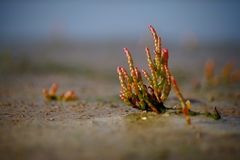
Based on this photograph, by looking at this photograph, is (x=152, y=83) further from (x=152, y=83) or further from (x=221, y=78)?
(x=221, y=78)

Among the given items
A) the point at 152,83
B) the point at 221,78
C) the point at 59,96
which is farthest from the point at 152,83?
the point at 221,78

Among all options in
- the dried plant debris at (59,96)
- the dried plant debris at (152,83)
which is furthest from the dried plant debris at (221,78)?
the dried plant debris at (152,83)

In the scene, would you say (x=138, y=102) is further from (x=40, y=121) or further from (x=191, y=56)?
(x=191, y=56)

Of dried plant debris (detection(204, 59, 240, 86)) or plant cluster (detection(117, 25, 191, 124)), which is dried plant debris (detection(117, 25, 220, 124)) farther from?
dried plant debris (detection(204, 59, 240, 86))

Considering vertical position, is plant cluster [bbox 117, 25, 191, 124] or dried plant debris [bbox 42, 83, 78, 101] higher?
plant cluster [bbox 117, 25, 191, 124]

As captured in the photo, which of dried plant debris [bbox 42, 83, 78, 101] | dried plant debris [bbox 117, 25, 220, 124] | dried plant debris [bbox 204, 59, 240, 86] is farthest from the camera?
dried plant debris [bbox 204, 59, 240, 86]

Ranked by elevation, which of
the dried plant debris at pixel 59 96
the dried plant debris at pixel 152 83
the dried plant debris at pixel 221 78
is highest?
the dried plant debris at pixel 152 83

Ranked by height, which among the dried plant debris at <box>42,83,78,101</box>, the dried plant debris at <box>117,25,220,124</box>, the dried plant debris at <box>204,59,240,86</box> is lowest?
the dried plant debris at <box>204,59,240,86</box>

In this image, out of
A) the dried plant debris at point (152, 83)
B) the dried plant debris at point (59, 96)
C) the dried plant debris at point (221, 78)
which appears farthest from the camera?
the dried plant debris at point (221, 78)

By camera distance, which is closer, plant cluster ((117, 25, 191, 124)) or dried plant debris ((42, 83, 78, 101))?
plant cluster ((117, 25, 191, 124))

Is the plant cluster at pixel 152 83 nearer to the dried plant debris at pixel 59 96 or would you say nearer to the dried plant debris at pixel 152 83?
the dried plant debris at pixel 152 83

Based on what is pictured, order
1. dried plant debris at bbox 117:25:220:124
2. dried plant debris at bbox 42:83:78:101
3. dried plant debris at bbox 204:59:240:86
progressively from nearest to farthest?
dried plant debris at bbox 117:25:220:124 → dried plant debris at bbox 42:83:78:101 → dried plant debris at bbox 204:59:240:86

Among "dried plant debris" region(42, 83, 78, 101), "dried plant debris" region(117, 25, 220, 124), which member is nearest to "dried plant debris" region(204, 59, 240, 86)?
"dried plant debris" region(42, 83, 78, 101)
